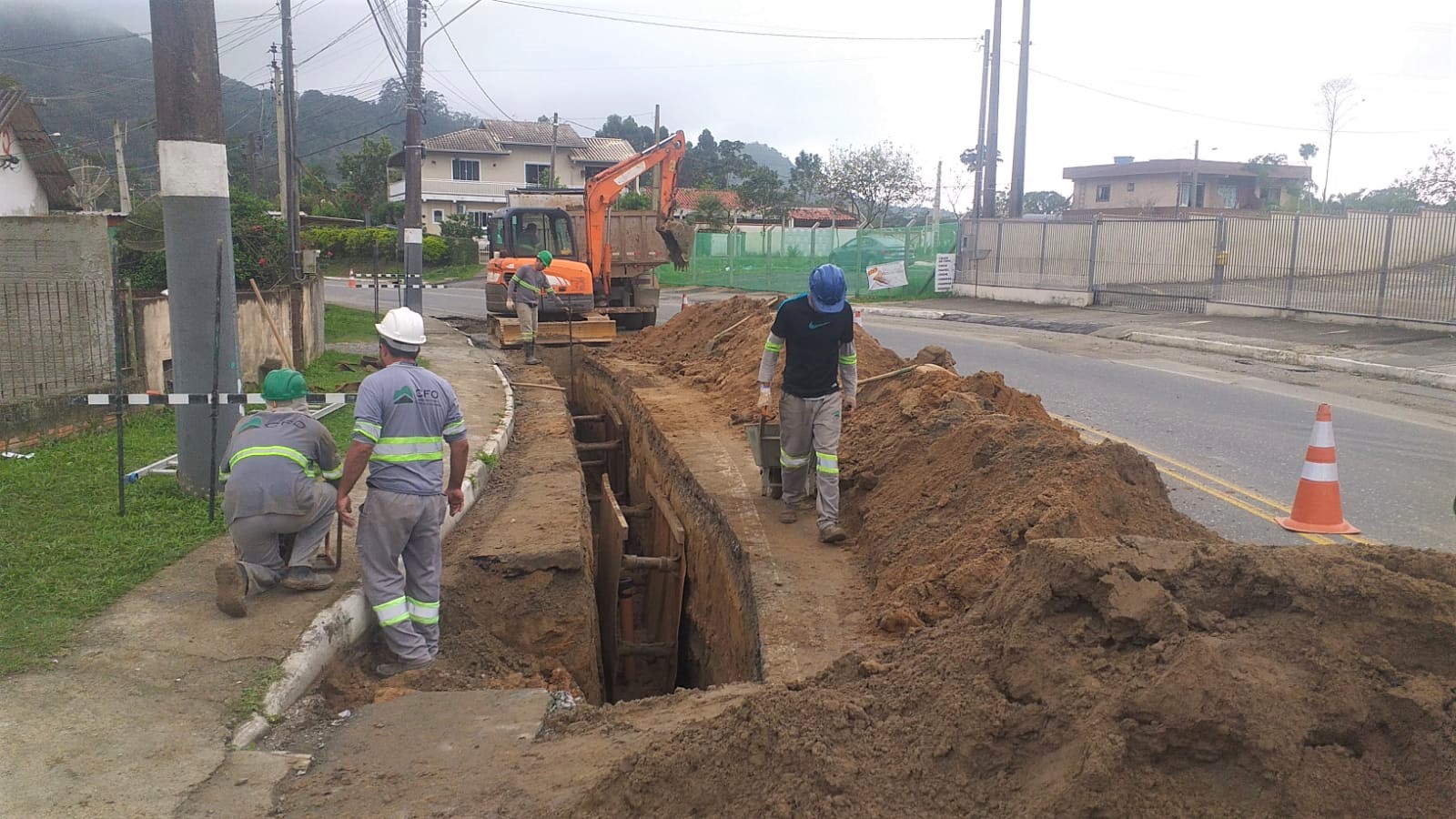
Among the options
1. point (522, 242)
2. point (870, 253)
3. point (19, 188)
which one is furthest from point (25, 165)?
point (870, 253)

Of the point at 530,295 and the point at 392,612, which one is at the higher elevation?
the point at 530,295

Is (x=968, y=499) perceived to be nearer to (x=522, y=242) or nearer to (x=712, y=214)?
(x=522, y=242)

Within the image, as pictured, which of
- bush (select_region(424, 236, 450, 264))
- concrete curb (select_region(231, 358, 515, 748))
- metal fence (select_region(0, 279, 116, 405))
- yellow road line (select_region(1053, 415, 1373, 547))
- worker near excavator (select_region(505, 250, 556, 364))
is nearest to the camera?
concrete curb (select_region(231, 358, 515, 748))

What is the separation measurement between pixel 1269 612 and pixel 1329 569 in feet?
0.84

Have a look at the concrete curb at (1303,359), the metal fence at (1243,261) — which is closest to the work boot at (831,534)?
the concrete curb at (1303,359)

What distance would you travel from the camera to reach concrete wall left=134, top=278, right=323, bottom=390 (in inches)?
428

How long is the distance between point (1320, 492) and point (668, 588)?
208 inches

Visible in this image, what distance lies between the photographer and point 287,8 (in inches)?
955

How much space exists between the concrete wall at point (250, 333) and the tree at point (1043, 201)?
2530 inches

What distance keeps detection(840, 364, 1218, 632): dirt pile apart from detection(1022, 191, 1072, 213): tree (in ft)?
230

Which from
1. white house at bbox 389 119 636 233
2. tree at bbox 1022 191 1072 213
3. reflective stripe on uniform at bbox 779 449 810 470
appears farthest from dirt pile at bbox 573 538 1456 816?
tree at bbox 1022 191 1072 213

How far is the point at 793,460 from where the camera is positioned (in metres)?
7.59

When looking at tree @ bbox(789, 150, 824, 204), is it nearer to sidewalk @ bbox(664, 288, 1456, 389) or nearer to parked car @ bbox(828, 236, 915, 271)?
parked car @ bbox(828, 236, 915, 271)

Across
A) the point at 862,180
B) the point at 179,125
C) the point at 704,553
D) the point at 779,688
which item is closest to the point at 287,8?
the point at 179,125
